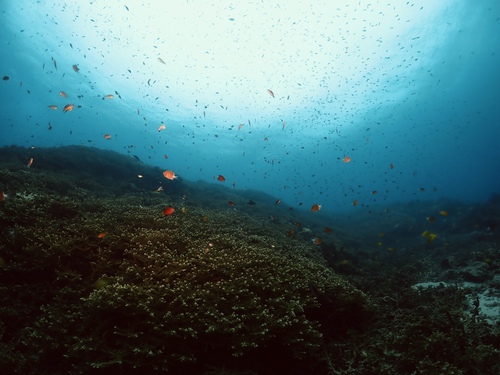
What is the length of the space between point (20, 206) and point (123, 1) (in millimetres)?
38134

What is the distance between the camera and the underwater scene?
4320 mm

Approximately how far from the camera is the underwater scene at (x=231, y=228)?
4320 millimetres

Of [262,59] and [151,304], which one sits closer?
[151,304]

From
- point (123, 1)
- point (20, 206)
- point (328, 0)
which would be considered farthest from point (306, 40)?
point (20, 206)

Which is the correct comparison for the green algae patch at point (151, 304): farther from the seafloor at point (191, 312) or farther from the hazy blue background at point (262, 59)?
the hazy blue background at point (262, 59)

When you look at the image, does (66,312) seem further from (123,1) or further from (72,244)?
(123,1)

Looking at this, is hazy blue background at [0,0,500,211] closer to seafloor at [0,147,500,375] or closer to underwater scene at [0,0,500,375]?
underwater scene at [0,0,500,375]

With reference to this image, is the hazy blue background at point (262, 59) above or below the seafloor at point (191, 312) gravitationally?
above

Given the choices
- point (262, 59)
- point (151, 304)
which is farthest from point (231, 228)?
point (262, 59)

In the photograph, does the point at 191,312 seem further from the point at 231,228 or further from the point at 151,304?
the point at 231,228

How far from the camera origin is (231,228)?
11.5 metres

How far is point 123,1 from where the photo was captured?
34312 mm

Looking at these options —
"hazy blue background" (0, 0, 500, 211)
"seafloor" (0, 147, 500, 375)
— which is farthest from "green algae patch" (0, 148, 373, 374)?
"hazy blue background" (0, 0, 500, 211)

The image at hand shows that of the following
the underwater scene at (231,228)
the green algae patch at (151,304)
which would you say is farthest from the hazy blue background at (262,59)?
the green algae patch at (151,304)
